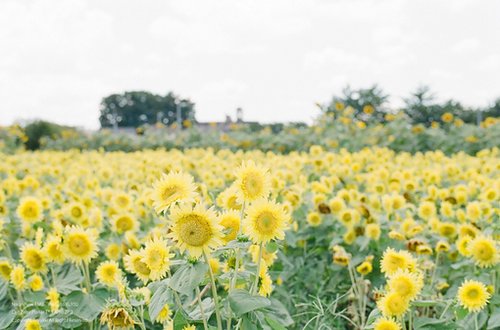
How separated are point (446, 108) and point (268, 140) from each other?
48.9ft

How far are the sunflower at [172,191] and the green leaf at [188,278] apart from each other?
15 centimetres

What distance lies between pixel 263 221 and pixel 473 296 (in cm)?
78

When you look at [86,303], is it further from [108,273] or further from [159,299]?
[159,299]

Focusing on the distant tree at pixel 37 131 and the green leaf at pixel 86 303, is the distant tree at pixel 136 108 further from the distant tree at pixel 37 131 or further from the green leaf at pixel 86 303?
the green leaf at pixel 86 303

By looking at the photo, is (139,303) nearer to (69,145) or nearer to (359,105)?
(69,145)

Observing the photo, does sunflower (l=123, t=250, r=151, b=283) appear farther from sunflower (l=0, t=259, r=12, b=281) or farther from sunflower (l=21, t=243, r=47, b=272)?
sunflower (l=0, t=259, r=12, b=281)

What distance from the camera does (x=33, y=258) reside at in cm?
231

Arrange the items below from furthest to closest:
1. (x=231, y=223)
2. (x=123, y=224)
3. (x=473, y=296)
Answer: (x=123, y=224), (x=473, y=296), (x=231, y=223)

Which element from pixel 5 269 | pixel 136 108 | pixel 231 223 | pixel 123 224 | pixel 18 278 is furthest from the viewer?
pixel 136 108

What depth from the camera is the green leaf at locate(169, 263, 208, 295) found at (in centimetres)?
148

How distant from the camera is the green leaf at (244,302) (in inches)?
59.9

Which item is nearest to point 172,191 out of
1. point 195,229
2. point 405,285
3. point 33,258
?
point 195,229

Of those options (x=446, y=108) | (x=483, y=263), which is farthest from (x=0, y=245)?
(x=446, y=108)

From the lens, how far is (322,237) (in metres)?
3.30
